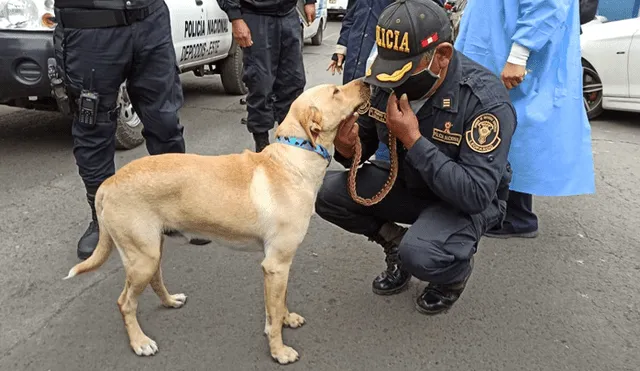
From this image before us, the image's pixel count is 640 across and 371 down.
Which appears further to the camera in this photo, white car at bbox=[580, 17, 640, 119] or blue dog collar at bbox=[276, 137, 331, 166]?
white car at bbox=[580, 17, 640, 119]

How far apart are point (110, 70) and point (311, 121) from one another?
1.34 m

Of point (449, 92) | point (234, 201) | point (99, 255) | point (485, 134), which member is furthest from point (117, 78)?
point (485, 134)

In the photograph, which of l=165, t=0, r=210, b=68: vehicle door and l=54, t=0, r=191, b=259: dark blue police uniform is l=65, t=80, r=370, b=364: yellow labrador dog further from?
l=165, t=0, r=210, b=68: vehicle door

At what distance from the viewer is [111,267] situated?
10.2 feet

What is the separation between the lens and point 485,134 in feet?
7.87

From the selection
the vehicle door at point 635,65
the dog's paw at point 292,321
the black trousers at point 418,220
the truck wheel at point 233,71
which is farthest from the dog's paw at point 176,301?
the vehicle door at point 635,65

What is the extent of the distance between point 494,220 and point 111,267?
212cm

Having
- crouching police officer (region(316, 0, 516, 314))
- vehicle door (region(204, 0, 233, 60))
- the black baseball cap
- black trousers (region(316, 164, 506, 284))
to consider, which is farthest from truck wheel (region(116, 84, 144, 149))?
the black baseball cap

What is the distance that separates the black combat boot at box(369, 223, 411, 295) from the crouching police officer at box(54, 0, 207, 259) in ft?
4.72

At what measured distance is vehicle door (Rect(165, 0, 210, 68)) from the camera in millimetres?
5355

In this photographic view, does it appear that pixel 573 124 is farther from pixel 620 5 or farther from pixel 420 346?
pixel 620 5

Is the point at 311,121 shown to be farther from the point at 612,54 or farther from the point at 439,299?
the point at 612,54

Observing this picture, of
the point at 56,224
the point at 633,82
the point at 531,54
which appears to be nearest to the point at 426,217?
the point at 531,54

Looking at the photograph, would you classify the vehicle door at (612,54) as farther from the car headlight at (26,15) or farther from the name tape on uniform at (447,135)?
the car headlight at (26,15)
